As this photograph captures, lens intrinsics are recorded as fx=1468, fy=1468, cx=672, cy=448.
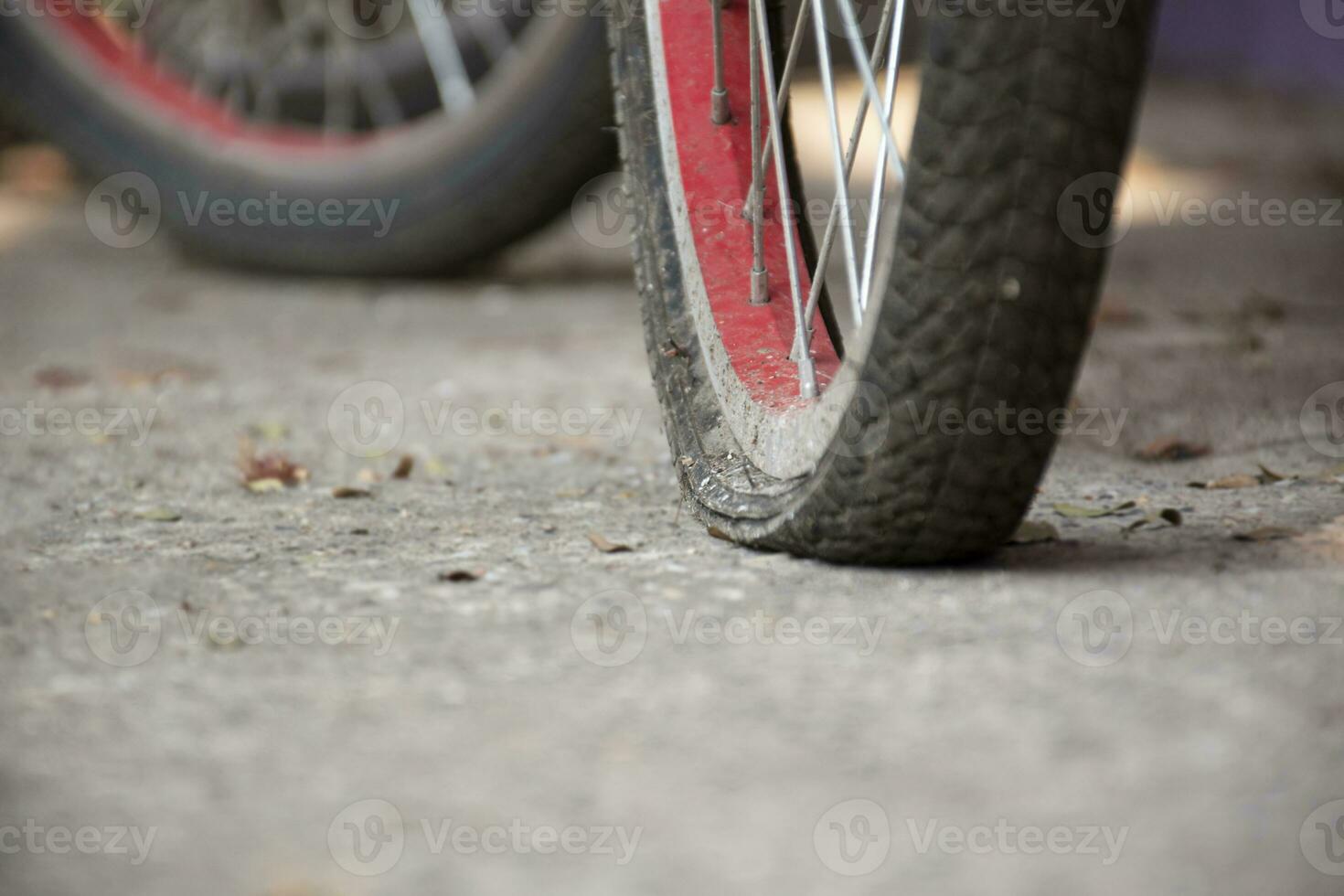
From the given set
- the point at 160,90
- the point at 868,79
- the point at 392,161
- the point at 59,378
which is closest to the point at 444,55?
the point at 392,161

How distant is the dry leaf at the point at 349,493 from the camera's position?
1729mm

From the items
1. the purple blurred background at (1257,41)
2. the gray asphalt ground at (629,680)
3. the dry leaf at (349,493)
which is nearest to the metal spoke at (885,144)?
the gray asphalt ground at (629,680)

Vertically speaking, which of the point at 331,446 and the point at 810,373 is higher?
the point at 810,373

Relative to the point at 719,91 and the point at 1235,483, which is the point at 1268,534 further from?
the point at 719,91

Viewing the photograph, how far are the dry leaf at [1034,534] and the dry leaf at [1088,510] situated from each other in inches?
3.4

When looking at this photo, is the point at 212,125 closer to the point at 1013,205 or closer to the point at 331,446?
the point at 331,446

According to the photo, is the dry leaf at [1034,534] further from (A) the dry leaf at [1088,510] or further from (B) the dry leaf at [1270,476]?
(B) the dry leaf at [1270,476]

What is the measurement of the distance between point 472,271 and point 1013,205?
82.4 inches

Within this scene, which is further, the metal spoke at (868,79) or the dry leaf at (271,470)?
the dry leaf at (271,470)

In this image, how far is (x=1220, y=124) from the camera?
4703mm

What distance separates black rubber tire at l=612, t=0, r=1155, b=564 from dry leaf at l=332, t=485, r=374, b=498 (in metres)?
0.64

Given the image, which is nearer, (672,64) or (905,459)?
(905,459)

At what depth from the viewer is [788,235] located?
1.47 m

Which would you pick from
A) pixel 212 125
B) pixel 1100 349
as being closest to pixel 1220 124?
pixel 1100 349
